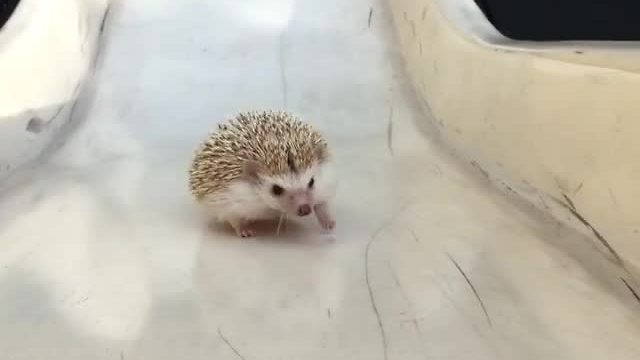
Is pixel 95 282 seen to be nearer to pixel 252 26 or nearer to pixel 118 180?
pixel 118 180

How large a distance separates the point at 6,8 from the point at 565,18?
3.55ft

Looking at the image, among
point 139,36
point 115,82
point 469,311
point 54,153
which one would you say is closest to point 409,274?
point 469,311

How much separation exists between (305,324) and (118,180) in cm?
55

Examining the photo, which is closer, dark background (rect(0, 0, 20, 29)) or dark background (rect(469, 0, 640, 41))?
dark background (rect(469, 0, 640, 41))

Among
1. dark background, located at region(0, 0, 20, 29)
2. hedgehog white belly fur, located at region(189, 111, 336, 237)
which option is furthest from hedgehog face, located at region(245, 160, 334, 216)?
dark background, located at region(0, 0, 20, 29)

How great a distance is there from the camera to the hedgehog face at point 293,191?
4.36 feet

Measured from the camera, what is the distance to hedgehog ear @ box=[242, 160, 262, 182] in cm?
134

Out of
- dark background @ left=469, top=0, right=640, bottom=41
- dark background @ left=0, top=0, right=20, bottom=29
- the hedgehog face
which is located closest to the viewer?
the hedgehog face

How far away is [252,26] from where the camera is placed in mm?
2104

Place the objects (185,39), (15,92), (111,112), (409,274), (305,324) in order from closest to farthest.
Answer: (305,324)
(409,274)
(15,92)
(111,112)
(185,39)

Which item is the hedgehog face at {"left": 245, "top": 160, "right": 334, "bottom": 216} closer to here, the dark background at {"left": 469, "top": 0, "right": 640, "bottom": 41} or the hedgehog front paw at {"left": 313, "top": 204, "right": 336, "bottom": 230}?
the hedgehog front paw at {"left": 313, "top": 204, "right": 336, "bottom": 230}

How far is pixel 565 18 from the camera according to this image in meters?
1.58

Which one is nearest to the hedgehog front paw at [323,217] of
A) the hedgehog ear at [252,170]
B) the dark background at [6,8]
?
the hedgehog ear at [252,170]

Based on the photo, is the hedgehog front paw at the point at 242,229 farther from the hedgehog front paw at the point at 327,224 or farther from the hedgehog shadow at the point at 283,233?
the hedgehog front paw at the point at 327,224
